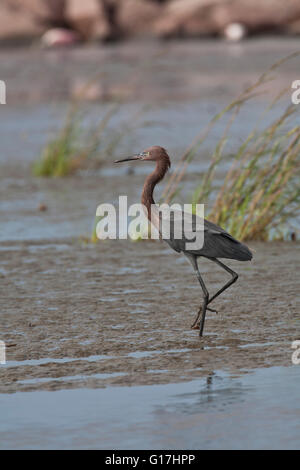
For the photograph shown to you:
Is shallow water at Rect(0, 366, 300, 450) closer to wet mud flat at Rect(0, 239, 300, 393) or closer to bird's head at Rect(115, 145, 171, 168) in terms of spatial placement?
wet mud flat at Rect(0, 239, 300, 393)

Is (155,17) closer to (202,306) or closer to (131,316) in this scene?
(131,316)

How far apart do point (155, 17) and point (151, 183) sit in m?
29.2

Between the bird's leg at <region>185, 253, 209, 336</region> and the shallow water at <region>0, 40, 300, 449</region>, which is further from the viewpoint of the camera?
the bird's leg at <region>185, 253, 209, 336</region>

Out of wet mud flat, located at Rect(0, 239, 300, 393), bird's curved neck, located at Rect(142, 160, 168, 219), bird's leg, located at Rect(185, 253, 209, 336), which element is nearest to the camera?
wet mud flat, located at Rect(0, 239, 300, 393)

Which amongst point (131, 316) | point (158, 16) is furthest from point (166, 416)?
point (158, 16)

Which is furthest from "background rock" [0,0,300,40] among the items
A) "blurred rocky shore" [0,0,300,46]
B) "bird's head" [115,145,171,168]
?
"bird's head" [115,145,171,168]

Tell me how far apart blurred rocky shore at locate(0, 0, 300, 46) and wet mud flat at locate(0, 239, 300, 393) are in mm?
25187

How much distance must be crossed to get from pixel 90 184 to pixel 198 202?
372 centimetres

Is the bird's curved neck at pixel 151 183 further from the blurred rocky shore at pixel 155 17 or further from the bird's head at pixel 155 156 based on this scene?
the blurred rocky shore at pixel 155 17

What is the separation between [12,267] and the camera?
7.93 m

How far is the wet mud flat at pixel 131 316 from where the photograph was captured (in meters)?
5.21

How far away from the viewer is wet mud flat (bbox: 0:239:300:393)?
521 centimetres

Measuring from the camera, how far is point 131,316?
6.28 metres
